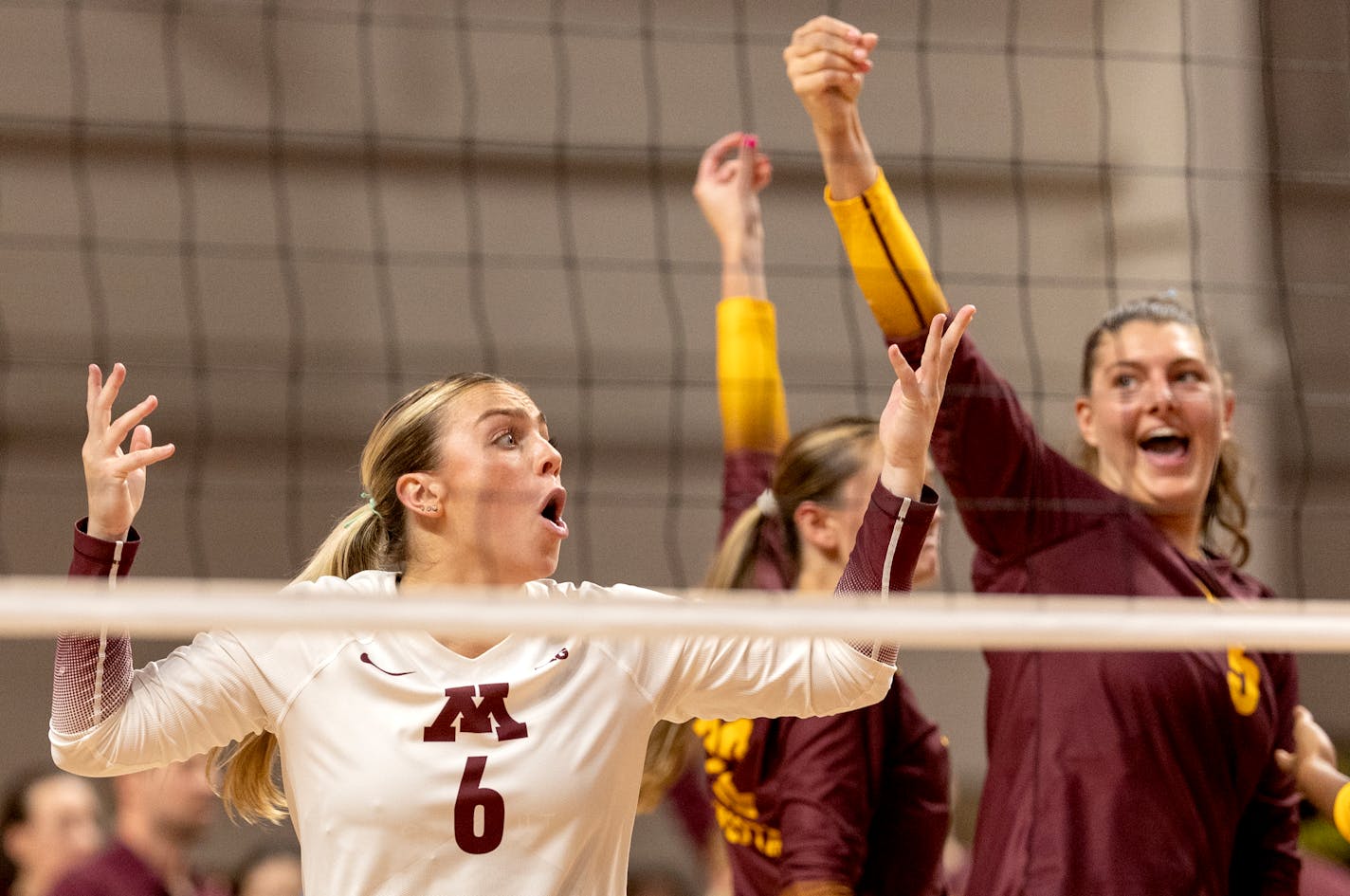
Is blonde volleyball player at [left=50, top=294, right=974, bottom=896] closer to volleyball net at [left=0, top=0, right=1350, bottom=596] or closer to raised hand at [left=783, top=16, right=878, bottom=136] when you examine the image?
raised hand at [left=783, top=16, right=878, bottom=136]

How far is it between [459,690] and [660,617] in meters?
0.35

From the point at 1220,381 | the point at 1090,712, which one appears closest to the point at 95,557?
the point at 1090,712

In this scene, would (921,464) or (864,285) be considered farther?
(864,285)

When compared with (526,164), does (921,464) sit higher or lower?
lower

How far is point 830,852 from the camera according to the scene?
2.64 metres

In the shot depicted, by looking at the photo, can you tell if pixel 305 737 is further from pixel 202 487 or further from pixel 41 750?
pixel 41 750

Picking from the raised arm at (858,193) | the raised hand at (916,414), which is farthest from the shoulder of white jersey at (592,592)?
the raised arm at (858,193)

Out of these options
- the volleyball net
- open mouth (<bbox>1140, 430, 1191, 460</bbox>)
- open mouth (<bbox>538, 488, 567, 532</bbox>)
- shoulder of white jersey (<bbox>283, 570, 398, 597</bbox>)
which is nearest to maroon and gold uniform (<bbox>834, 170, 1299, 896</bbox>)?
open mouth (<bbox>1140, 430, 1191, 460</bbox>)

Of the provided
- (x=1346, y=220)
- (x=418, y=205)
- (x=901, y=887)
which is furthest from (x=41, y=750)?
(x=1346, y=220)

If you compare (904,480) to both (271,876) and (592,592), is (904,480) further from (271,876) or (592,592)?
(271,876)

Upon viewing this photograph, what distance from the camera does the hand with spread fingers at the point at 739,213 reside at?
10.8ft

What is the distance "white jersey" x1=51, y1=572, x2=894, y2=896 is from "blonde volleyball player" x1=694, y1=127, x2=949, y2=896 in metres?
0.59

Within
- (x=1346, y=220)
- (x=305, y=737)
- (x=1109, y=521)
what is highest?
(x=1346, y=220)

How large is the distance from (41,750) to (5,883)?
8.73 ft
